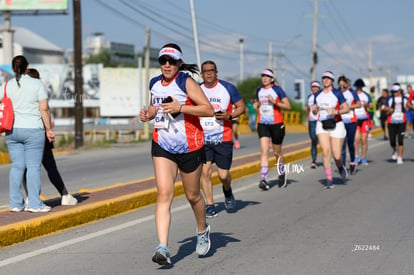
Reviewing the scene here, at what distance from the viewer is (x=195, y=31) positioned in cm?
4241

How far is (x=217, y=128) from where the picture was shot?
1052 centimetres

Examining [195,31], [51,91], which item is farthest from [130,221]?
[51,91]

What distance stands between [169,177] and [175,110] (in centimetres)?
62

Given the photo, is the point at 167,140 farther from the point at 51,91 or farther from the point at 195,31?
the point at 51,91

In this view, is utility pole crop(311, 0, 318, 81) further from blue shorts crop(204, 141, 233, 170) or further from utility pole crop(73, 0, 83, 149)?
blue shorts crop(204, 141, 233, 170)

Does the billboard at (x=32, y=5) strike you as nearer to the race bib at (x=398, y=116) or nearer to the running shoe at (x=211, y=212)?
the race bib at (x=398, y=116)

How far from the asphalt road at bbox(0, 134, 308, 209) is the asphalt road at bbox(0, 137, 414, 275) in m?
3.28

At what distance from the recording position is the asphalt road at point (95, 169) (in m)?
15.0

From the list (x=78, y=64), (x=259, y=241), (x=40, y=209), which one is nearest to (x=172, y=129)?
(x=259, y=241)

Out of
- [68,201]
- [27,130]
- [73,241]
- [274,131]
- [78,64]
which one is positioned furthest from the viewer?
[78,64]

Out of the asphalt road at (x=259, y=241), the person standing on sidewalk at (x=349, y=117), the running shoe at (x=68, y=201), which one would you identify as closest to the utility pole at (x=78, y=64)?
the person standing on sidewalk at (x=349, y=117)

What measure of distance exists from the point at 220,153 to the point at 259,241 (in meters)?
2.71

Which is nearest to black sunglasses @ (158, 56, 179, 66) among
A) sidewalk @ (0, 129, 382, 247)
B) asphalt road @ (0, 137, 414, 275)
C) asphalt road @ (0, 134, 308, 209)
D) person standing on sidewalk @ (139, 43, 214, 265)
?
person standing on sidewalk @ (139, 43, 214, 265)

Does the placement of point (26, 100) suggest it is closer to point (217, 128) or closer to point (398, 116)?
point (217, 128)
